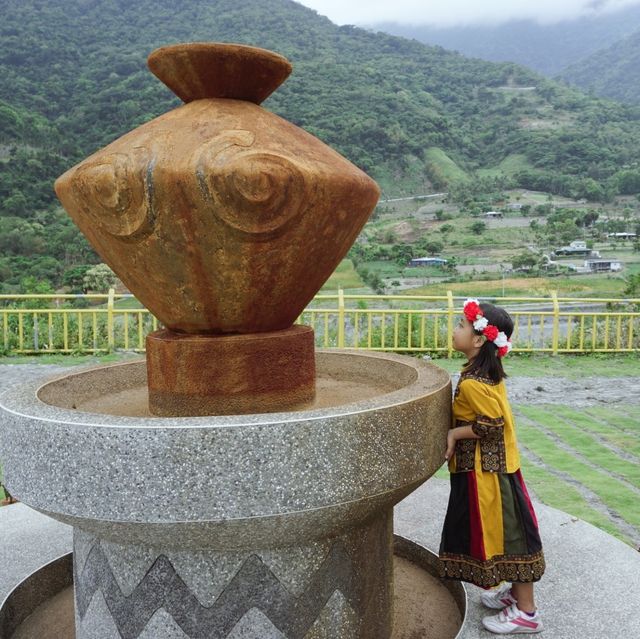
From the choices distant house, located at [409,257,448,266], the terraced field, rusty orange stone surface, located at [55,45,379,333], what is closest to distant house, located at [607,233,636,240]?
distant house, located at [409,257,448,266]

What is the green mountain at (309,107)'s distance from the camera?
3372cm

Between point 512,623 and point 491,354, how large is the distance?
1.02 metres

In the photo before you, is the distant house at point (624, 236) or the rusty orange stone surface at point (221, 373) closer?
the rusty orange stone surface at point (221, 373)

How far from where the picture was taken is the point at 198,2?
7400cm

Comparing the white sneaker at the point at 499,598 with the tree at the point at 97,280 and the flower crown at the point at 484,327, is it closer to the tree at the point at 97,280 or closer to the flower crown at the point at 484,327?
the flower crown at the point at 484,327

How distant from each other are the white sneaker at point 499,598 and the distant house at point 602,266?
27936 millimetres

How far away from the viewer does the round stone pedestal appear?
6.24 ft

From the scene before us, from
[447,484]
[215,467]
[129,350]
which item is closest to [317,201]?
[215,467]

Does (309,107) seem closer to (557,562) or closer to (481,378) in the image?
(557,562)

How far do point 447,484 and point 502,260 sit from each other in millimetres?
28267

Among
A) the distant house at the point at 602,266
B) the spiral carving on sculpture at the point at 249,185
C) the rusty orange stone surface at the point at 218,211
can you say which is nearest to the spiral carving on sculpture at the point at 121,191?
the rusty orange stone surface at the point at 218,211

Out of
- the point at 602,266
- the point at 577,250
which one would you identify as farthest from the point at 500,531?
the point at 577,250

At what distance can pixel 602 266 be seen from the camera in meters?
28.6

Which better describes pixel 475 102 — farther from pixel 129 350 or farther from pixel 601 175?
pixel 129 350
